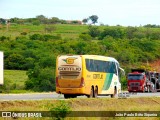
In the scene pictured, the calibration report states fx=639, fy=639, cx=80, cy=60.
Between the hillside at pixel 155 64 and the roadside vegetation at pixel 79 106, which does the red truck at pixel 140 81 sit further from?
the hillside at pixel 155 64

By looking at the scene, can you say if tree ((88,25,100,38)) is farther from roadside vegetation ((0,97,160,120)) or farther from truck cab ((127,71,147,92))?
roadside vegetation ((0,97,160,120))

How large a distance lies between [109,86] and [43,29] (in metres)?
117

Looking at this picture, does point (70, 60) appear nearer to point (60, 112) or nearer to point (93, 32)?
point (60, 112)

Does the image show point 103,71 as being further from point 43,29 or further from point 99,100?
point 43,29

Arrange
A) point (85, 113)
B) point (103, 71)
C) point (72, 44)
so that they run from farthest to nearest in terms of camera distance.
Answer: point (72, 44)
point (103, 71)
point (85, 113)

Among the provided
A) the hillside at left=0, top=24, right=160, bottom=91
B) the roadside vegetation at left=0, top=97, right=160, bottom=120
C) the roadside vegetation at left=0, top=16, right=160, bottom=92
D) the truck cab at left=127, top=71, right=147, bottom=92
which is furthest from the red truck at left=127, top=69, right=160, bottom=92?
the roadside vegetation at left=0, top=97, right=160, bottom=120

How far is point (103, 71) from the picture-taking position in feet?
158

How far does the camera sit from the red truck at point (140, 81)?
68875 millimetres

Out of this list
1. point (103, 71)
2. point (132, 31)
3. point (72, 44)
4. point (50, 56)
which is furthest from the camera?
point (132, 31)

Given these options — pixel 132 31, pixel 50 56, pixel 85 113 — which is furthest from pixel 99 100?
pixel 132 31

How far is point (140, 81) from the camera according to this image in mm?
68875

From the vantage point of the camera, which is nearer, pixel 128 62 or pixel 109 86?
pixel 109 86

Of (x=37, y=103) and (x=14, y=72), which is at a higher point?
(x=37, y=103)

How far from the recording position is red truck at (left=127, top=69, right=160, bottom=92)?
68.9 m
